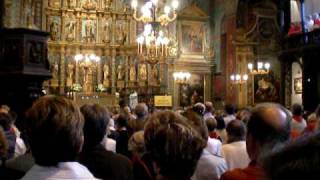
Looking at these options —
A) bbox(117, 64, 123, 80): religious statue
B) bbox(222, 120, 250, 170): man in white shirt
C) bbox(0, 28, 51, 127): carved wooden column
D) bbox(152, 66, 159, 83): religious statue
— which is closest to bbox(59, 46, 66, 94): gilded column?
bbox(117, 64, 123, 80): religious statue

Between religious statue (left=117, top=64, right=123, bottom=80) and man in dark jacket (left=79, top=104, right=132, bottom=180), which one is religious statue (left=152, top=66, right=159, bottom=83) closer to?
religious statue (left=117, top=64, right=123, bottom=80)

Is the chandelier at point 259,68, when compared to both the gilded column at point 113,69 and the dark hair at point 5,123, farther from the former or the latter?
the dark hair at point 5,123

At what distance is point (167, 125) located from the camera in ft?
8.40

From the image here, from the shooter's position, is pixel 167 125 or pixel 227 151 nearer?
pixel 167 125

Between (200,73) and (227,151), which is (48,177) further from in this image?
(200,73)

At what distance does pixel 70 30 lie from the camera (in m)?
25.8

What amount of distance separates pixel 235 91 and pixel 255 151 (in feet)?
76.2

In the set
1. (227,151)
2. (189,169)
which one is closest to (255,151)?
(189,169)

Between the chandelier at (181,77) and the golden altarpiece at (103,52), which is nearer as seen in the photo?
the chandelier at (181,77)

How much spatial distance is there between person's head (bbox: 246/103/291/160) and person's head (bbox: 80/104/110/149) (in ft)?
3.74

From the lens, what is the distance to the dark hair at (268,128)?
2.84 meters

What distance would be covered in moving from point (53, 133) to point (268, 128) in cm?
131

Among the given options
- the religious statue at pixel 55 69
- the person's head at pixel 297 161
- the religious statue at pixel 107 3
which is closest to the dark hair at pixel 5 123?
the person's head at pixel 297 161

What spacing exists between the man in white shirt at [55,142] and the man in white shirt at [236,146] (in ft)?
9.08
